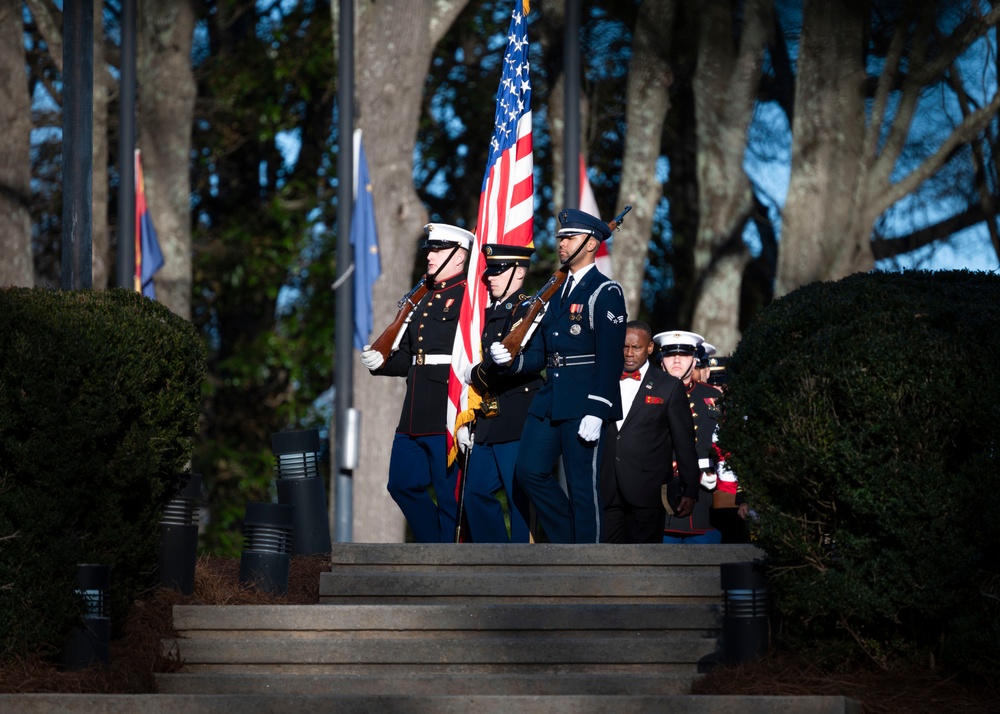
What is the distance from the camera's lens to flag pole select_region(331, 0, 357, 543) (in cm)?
1588

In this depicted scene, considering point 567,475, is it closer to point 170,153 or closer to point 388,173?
point 388,173

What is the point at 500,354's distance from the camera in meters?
9.20

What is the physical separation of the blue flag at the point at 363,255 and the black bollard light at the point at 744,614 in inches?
388

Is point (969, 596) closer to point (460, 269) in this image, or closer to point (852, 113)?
point (460, 269)

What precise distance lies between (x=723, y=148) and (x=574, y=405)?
9.85 m

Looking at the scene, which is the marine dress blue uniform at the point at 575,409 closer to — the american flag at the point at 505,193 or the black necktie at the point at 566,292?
the black necktie at the point at 566,292

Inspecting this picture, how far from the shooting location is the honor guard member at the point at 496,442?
941cm

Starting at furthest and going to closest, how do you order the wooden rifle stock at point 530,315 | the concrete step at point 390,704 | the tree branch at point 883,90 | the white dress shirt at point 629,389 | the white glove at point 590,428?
the tree branch at point 883,90, the white dress shirt at point 629,389, the wooden rifle stock at point 530,315, the white glove at point 590,428, the concrete step at point 390,704

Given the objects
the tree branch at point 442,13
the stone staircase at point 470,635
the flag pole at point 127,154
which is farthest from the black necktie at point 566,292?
the tree branch at point 442,13

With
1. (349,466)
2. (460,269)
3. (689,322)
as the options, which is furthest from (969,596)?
(689,322)

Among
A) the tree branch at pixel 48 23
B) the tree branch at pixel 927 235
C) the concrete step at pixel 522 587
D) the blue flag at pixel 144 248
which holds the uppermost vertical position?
the tree branch at pixel 48 23

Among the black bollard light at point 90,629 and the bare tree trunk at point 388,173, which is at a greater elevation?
the bare tree trunk at point 388,173

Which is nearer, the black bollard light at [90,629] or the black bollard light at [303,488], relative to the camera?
the black bollard light at [90,629]

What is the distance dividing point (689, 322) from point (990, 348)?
16.2 metres
